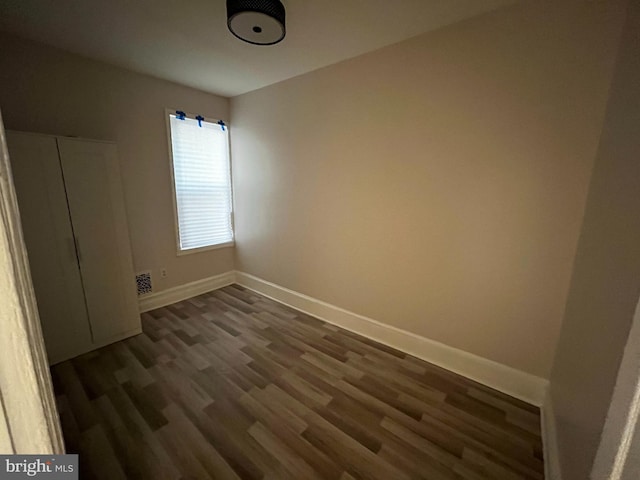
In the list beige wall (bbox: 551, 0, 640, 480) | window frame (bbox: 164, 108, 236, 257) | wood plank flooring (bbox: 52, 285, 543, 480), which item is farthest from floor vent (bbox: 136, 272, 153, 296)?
beige wall (bbox: 551, 0, 640, 480)

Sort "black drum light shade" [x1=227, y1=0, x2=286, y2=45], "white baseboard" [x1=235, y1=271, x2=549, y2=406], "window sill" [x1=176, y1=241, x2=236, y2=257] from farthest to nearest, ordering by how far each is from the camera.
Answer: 1. "window sill" [x1=176, y1=241, x2=236, y2=257]
2. "white baseboard" [x1=235, y1=271, x2=549, y2=406]
3. "black drum light shade" [x1=227, y1=0, x2=286, y2=45]

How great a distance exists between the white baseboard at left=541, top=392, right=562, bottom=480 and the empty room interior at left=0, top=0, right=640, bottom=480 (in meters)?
0.02

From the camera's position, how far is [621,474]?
0.47 meters

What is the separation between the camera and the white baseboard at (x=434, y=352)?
5.61ft

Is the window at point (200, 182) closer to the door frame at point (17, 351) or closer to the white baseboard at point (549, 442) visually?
the door frame at point (17, 351)

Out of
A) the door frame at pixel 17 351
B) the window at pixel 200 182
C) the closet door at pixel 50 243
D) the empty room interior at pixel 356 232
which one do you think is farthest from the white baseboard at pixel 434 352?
the door frame at pixel 17 351

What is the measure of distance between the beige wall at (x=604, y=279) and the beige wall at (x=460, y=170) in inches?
6.4

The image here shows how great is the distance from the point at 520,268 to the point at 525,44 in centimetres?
138

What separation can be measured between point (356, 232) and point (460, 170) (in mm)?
986

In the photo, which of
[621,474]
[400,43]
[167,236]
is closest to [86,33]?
[167,236]

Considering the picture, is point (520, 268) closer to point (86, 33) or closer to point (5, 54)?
point (86, 33)

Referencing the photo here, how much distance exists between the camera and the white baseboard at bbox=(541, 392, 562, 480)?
1.22 metres

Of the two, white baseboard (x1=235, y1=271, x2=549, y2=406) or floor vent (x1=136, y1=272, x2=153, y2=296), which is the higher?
floor vent (x1=136, y1=272, x2=153, y2=296)

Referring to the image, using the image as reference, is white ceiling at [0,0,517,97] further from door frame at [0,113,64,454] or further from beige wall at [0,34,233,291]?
door frame at [0,113,64,454]
